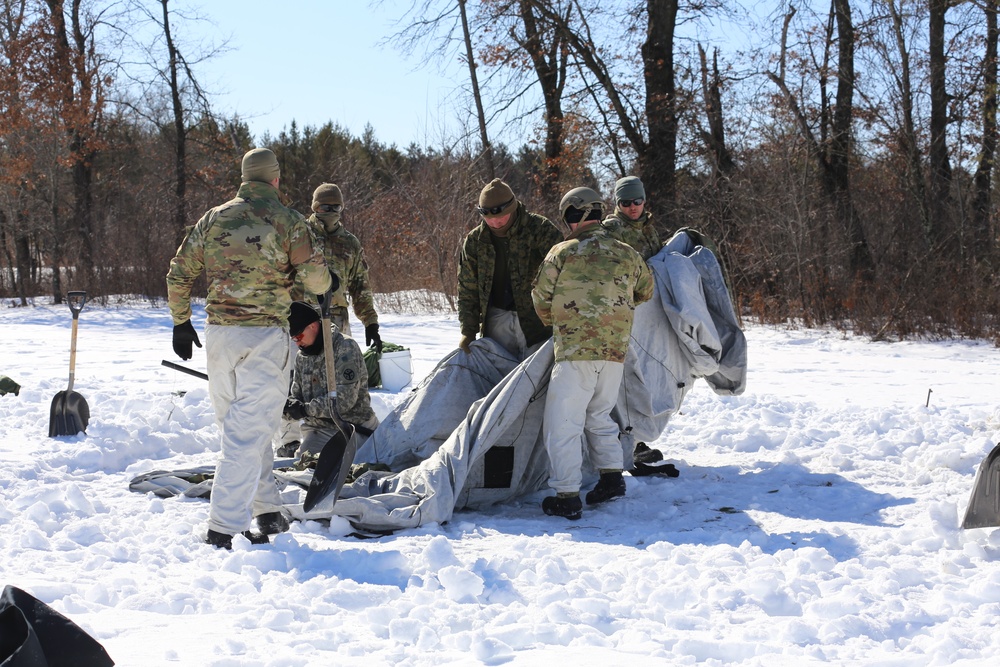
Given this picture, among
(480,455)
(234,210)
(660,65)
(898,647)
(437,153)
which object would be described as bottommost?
(898,647)

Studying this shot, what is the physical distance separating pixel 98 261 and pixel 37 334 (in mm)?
4153

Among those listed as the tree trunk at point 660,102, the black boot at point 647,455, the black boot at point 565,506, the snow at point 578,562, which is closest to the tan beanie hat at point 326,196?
the snow at point 578,562

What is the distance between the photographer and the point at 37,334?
1375cm

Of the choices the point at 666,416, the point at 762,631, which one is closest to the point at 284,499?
the point at 666,416

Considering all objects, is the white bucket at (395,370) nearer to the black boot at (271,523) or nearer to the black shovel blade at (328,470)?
the black shovel blade at (328,470)

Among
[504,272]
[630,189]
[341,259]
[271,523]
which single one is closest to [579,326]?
[504,272]

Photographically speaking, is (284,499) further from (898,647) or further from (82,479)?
(898,647)

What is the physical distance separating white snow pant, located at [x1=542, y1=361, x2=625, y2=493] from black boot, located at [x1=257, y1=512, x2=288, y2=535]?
1.43 meters

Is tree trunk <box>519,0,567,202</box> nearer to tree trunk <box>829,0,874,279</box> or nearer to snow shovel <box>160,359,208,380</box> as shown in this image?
tree trunk <box>829,0,874,279</box>

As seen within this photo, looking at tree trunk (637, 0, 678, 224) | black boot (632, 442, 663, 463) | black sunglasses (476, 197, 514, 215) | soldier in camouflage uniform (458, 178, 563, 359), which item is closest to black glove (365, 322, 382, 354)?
soldier in camouflage uniform (458, 178, 563, 359)

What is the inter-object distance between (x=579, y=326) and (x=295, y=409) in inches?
78.2

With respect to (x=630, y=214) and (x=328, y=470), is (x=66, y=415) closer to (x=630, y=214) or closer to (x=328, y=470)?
(x=328, y=470)

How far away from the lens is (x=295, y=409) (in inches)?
235

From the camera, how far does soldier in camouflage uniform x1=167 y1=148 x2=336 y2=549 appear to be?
443cm
